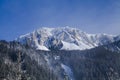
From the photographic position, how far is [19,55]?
1252 inches

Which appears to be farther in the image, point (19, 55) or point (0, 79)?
point (0, 79)

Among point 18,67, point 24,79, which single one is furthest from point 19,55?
point 24,79

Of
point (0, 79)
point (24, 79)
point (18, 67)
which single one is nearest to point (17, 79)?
point (18, 67)

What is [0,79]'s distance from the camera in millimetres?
49719

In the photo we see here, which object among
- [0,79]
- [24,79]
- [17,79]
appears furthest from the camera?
[0,79]

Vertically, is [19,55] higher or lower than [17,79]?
higher

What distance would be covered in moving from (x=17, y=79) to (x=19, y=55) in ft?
8.06

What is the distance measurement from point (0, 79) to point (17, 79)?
→ 63.3 ft

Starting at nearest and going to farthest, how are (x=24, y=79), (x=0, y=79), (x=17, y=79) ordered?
(x=17, y=79), (x=24, y=79), (x=0, y=79)

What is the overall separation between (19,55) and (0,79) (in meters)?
19.3

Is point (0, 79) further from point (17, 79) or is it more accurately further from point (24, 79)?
point (17, 79)

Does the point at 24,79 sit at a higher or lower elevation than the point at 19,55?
lower

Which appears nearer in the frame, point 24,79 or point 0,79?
point 24,79

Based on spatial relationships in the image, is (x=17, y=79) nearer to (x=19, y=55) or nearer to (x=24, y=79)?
(x=19, y=55)
